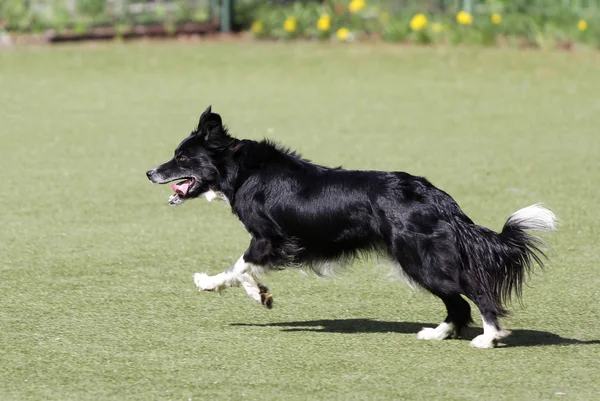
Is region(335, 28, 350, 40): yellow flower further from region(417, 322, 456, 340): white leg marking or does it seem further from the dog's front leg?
region(417, 322, 456, 340): white leg marking

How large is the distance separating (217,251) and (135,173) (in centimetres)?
274

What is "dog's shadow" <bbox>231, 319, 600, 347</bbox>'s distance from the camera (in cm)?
570

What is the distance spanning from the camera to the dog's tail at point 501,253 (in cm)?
559

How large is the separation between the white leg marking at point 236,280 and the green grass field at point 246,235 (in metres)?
0.18

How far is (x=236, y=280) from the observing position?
605 cm

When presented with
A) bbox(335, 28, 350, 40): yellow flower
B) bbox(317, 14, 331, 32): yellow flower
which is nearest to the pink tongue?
bbox(335, 28, 350, 40): yellow flower

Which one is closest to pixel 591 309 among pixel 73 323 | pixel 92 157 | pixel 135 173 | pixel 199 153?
pixel 199 153

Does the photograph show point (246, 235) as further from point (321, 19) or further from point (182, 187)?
point (321, 19)

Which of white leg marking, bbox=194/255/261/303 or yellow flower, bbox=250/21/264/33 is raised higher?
white leg marking, bbox=194/255/261/303

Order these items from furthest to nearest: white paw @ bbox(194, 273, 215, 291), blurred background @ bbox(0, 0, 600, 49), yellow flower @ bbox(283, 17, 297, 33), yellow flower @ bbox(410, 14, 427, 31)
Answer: yellow flower @ bbox(283, 17, 297, 33) < yellow flower @ bbox(410, 14, 427, 31) < blurred background @ bbox(0, 0, 600, 49) < white paw @ bbox(194, 273, 215, 291)

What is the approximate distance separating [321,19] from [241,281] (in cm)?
1451

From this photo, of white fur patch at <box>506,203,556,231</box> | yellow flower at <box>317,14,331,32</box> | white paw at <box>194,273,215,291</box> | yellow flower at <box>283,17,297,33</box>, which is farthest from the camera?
yellow flower at <box>283,17,297,33</box>

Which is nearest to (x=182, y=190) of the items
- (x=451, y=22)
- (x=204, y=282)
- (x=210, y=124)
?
(x=210, y=124)

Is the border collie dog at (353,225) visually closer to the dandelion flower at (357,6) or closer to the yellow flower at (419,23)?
the yellow flower at (419,23)
